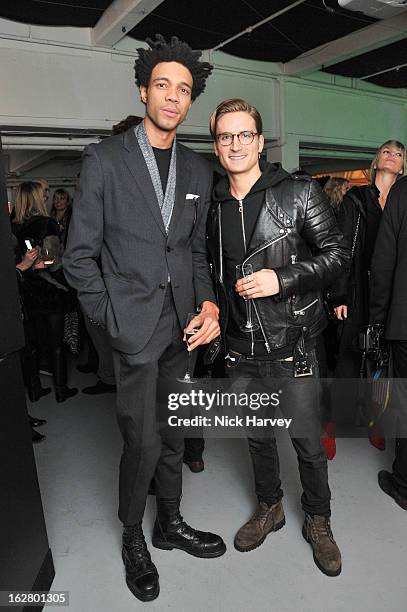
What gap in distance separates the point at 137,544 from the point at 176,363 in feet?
2.42

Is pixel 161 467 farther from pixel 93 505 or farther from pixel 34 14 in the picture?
pixel 34 14

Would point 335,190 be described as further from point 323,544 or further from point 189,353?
point 323,544

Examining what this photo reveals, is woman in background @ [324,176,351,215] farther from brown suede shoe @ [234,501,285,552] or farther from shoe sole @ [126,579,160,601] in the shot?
shoe sole @ [126,579,160,601]

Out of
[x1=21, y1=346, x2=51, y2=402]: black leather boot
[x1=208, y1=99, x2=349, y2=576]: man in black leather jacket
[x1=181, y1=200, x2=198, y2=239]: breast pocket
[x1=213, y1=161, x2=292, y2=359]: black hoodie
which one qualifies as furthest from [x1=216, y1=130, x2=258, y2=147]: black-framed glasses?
[x1=21, y1=346, x2=51, y2=402]: black leather boot

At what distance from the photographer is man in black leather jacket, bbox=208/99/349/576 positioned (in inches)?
73.7

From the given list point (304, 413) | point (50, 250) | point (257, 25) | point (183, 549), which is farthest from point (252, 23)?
point (183, 549)

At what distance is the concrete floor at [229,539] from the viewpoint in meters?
1.86

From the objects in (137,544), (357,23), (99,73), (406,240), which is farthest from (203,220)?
(357,23)

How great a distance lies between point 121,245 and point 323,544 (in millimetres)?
1427

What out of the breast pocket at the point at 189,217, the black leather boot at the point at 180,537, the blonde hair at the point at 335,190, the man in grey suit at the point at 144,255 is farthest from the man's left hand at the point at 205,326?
the blonde hair at the point at 335,190

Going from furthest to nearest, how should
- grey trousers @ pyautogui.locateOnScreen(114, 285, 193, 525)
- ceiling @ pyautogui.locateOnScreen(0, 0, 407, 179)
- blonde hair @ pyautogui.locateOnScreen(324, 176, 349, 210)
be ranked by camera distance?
ceiling @ pyautogui.locateOnScreen(0, 0, 407, 179) → blonde hair @ pyautogui.locateOnScreen(324, 176, 349, 210) → grey trousers @ pyautogui.locateOnScreen(114, 285, 193, 525)

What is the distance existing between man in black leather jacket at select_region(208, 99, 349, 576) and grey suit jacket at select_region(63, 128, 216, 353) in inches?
9.5

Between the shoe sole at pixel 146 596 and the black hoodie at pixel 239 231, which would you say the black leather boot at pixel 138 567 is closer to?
the shoe sole at pixel 146 596

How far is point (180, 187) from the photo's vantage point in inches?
74.6
